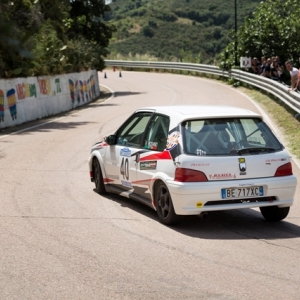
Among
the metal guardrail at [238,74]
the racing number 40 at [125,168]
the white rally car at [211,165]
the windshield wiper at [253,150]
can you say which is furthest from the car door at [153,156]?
the metal guardrail at [238,74]

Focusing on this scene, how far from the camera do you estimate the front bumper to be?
8.34m

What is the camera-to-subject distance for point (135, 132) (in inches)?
406

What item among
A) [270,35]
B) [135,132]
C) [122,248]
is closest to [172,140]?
[135,132]

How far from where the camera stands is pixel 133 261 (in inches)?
277

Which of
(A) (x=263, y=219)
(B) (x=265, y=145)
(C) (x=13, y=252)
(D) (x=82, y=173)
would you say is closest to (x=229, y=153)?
(B) (x=265, y=145)

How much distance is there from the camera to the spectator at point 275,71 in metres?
31.7

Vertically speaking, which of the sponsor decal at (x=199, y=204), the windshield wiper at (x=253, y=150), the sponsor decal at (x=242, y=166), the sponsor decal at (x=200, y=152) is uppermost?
the sponsor decal at (x=200, y=152)

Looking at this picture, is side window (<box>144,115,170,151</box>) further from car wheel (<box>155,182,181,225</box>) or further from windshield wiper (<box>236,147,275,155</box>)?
windshield wiper (<box>236,147,275,155</box>)

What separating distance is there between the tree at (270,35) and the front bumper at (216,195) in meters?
33.2

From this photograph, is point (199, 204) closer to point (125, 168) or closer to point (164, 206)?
point (164, 206)

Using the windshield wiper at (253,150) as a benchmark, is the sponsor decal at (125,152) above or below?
below

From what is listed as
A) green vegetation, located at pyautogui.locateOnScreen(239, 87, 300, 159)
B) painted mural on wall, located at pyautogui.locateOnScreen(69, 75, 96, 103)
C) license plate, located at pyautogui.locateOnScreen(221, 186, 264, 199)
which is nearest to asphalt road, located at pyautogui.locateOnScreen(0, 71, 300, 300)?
license plate, located at pyautogui.locateOnScreen(221, 186, 264, 199)

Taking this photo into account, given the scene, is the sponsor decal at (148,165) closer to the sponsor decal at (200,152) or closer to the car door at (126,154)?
the car door at (126,154)

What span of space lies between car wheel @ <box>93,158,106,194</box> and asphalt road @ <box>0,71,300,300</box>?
162 millimetres
